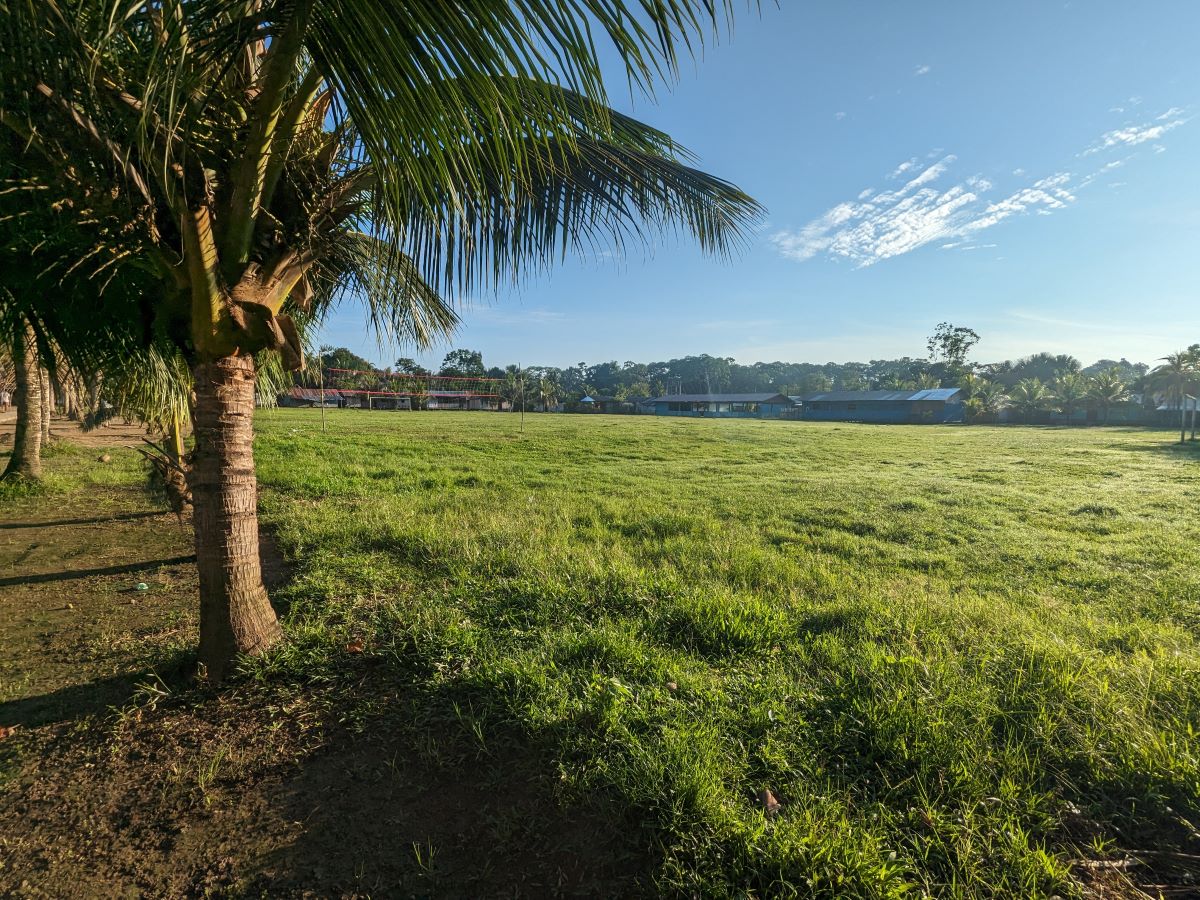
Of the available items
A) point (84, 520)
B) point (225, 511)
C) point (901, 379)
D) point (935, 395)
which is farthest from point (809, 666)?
point (901, 379)

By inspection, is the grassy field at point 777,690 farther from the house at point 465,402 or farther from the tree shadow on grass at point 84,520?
the house at point 465,402

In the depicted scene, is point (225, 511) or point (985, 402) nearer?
point (225, 511)

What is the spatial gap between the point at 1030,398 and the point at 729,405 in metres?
39.9

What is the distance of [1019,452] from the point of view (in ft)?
69.8

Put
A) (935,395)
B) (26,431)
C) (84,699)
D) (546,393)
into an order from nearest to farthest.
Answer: (84,699), (26,431), (935,395), (546,393)

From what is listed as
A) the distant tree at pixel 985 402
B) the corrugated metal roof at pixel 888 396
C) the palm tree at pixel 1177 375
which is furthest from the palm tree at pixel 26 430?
the corrugated metal roof at pixel 888 396

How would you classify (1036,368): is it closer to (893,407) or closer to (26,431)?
(893,407)

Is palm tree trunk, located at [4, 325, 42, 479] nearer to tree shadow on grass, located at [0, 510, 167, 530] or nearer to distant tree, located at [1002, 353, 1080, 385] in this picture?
tree shadow on grass, located at [0, 510, 167, 530]

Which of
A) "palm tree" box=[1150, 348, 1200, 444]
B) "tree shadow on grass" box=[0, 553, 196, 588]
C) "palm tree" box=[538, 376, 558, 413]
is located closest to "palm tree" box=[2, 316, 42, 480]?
"tree shadow on grass" box=[0, 553, 196, 588]

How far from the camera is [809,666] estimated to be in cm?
321

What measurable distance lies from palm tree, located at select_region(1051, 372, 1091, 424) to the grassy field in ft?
212

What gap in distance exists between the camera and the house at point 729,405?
8114cm

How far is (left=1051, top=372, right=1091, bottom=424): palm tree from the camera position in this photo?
55219mm

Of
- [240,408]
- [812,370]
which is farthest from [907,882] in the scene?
[812,370]
